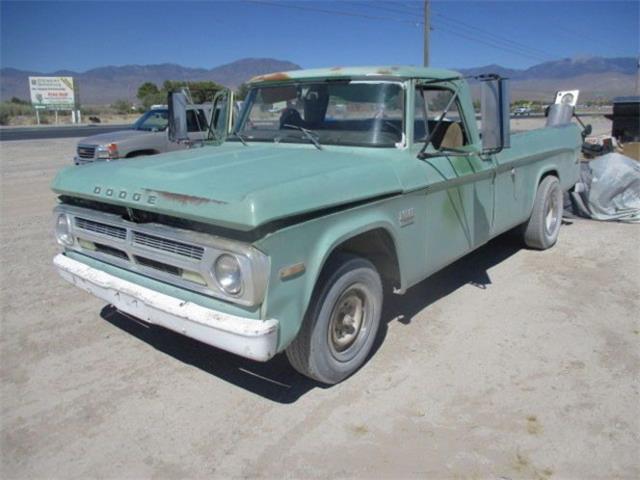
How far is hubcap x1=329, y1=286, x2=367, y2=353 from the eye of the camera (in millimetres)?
3252

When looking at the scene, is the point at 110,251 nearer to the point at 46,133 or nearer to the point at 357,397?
the point at 357,397

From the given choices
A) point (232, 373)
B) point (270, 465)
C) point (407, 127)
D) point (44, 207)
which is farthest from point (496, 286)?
point (44, 207)

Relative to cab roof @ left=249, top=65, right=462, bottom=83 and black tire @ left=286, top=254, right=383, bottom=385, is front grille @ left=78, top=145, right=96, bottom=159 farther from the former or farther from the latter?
black tire @ left=286, top=254, right=383, bottom=385

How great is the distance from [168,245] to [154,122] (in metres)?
9.94

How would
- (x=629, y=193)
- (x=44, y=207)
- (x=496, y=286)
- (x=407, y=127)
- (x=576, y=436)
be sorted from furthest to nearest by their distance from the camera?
1. (x=44, y=207)
2. (x=629, y=193)
3. (x=496, y=286)
4. (x=407, y=127)
5. (x=576, y=436)

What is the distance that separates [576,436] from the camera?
2.85 meters

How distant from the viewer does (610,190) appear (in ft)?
25.5

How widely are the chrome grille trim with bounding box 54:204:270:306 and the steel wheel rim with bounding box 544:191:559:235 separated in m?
4.61

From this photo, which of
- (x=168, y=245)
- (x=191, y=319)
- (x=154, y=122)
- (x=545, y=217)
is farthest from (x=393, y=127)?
(x=154, y=122)

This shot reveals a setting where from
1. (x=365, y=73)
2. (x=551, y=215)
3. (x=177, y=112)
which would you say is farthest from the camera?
(x=551, y=215)

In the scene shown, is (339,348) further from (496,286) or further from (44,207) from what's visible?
(44,207)

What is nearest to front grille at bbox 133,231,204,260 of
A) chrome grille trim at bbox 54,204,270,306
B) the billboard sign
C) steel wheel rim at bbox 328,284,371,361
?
chrome grille trim at bbox 54,204,270,306

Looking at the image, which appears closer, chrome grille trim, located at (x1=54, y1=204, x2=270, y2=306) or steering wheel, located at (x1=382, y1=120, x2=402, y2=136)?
chrome grille trim, located at (x1=54, y1=204, x2=270, y2=306)

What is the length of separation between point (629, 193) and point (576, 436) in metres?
6.16
